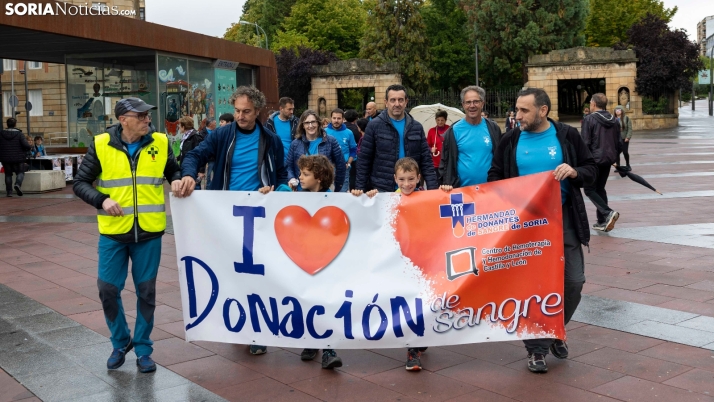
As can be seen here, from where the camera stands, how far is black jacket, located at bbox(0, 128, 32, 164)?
18.0 m

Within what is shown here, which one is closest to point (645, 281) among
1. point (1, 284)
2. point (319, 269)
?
point (319, 269)

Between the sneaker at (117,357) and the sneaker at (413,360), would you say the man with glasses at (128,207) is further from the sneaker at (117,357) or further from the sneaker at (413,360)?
the sneaker at (413,360)

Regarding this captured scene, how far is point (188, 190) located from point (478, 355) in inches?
90.0

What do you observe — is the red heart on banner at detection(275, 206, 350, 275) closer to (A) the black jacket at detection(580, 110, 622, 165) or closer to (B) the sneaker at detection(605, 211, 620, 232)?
(B) the sneaker at detection(605, 211, 620, 232)

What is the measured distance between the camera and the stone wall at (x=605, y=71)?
4866 cm

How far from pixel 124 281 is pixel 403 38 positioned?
53175mm

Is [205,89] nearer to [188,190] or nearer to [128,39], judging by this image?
[128,39]

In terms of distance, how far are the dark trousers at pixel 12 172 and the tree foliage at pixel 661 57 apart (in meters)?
39.6

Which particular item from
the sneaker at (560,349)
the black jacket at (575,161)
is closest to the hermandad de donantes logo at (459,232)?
the black jacket at (575,161)

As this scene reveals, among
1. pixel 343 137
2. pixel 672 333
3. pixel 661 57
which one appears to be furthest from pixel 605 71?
pixel 672 333

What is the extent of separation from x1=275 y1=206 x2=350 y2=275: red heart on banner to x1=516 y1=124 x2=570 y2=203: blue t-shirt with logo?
4.14 ft

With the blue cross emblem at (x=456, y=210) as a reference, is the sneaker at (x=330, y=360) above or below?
below

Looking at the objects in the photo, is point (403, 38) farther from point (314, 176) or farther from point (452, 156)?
point (314, 176)

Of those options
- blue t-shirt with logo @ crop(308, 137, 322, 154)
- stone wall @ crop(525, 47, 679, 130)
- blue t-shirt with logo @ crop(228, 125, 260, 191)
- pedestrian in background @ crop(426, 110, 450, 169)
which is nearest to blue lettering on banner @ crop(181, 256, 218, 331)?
blue t-shirt with logo @ crop(228, 125, 260, 191)
